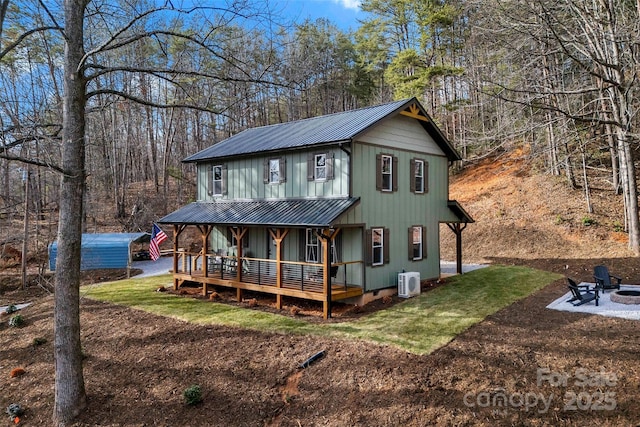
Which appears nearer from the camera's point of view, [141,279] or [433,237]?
[433,237]

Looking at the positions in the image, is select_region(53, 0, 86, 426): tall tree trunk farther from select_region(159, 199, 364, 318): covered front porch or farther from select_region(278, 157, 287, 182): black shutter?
select_region(278, 157, 287, 182): black shutter

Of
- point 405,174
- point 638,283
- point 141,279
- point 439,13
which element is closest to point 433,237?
point 405,174

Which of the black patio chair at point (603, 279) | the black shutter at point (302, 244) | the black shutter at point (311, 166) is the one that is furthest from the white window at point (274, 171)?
the black patio chair at point (603, 279)

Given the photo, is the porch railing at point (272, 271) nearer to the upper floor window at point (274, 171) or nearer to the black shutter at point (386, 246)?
the black shutter at point (386, 246)

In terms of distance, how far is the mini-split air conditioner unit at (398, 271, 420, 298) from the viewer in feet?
41.7

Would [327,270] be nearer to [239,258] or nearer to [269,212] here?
[269,212]

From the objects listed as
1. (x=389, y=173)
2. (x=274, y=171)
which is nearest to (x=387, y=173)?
A: (x=389, y=173)

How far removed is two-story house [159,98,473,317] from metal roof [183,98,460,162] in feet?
0.22

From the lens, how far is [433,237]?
15289mm

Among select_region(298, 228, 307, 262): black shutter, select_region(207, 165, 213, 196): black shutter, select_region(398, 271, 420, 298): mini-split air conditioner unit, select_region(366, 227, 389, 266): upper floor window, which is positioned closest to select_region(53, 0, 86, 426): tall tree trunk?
select_region(298, 228, 307, 262): black shutter

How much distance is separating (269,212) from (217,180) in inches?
174

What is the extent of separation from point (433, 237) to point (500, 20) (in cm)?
759

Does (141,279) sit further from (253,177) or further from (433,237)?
(433,237)

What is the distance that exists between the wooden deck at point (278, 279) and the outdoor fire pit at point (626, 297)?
22.1ft
